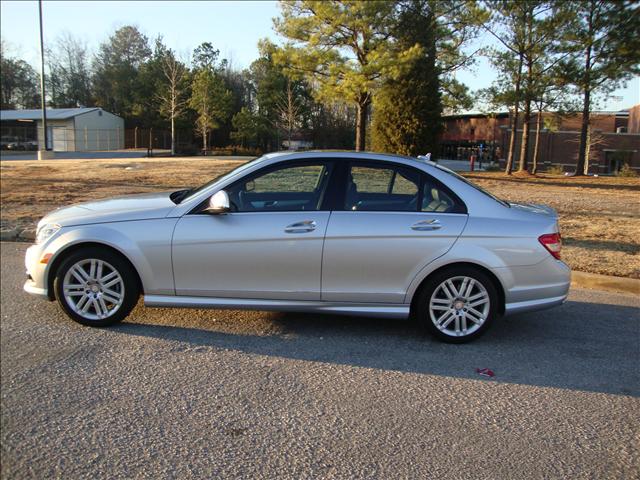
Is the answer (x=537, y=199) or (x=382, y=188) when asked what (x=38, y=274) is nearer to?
(x=382, y=188)

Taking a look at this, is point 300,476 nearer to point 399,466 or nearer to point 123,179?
point 399,466

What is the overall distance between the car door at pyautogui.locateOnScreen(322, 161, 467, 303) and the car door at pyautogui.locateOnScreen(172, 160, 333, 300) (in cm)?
14

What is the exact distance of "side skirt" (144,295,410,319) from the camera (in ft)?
15.2

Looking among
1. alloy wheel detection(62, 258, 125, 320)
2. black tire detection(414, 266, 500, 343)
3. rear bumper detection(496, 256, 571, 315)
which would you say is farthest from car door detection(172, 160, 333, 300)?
rear bumper detection(496, 256, 571, 315)

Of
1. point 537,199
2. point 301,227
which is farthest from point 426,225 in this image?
point 537,199

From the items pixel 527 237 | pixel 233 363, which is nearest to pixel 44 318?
pixel 233 363

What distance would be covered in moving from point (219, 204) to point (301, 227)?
2.34 feet

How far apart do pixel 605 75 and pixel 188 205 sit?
2488 centimetres

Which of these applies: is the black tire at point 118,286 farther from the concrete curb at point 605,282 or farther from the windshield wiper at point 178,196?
the concrete curb at point 605,282

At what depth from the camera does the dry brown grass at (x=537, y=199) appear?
8086mm

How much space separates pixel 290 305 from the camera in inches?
182

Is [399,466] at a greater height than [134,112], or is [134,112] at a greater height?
[134,112]

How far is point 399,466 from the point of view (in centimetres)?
283

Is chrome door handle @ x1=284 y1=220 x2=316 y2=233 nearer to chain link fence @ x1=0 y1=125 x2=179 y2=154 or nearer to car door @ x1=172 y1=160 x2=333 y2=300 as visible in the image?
car door @ x1=172 y1=160 x2=333 y2=300
